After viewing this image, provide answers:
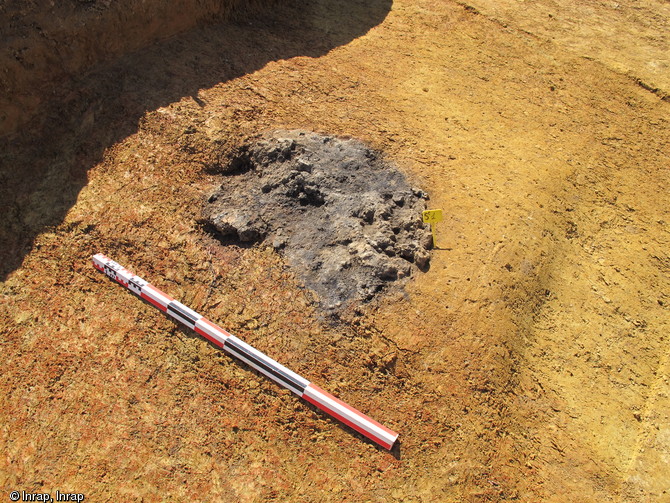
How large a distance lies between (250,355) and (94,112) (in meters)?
4.39

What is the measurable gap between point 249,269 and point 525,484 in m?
3.67

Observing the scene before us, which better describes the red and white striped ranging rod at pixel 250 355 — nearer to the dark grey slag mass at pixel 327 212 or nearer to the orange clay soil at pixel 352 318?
the orange clay soil at pixel 352 318

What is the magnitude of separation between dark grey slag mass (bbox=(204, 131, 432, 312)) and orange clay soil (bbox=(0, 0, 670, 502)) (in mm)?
259

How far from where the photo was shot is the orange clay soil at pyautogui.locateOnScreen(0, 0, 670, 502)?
172 inches

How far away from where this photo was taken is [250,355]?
4.76m

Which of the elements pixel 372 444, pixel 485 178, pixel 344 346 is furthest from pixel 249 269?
pixel 485 178

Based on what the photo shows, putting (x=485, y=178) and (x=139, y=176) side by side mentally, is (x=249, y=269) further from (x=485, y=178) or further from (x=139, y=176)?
(x=485, y=178)

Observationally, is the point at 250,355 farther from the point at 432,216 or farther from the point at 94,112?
the point at 94,112
